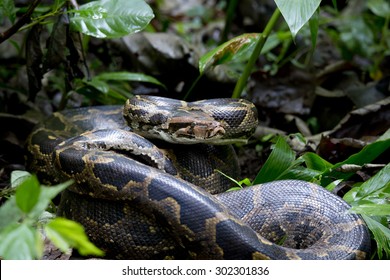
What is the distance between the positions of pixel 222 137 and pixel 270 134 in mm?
1776

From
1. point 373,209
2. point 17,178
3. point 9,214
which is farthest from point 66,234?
point 17,178

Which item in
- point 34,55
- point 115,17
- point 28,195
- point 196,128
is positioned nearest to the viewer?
point 28,195

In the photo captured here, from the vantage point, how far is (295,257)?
350cm

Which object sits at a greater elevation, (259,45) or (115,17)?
(115,17)

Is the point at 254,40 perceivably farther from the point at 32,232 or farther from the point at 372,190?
the point at 32,232

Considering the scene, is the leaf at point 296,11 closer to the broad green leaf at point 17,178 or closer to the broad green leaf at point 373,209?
the broad green leaf at point 373,209

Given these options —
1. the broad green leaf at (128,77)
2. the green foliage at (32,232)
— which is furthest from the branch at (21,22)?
the green foliage at (32,232)

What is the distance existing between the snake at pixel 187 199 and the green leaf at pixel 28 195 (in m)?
1.48

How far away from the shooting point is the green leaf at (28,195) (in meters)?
2.20

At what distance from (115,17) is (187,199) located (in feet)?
6.12

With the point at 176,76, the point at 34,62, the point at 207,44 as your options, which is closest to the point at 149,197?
the point at 34,62

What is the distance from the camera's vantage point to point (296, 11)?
4172 mm

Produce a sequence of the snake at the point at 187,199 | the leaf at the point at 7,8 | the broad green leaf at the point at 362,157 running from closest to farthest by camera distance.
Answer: the snake at the point at 187,199 < the broad green leaf at the point at 362,157 < the leaf at the point at 7,8

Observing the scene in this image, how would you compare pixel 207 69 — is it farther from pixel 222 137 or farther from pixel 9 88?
pixel 9 88
